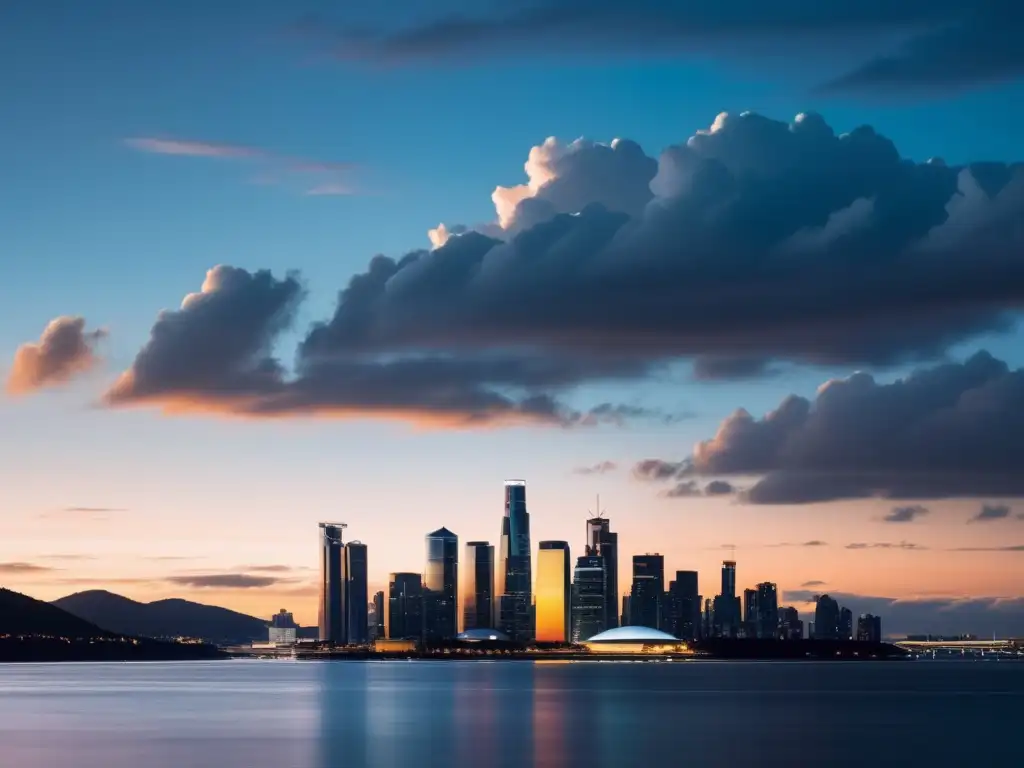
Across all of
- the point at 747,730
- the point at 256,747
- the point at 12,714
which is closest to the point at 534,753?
the point at 256,747

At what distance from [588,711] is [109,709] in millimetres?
59417

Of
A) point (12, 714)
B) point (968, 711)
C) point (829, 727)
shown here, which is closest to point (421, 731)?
point (829, 727)

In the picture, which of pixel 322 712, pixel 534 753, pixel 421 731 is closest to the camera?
pixel 534 753

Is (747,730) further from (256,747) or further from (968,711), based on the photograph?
(968,711)

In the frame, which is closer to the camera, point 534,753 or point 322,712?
point 534,753

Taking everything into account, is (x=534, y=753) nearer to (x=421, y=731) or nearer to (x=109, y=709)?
(x=421, y=731)

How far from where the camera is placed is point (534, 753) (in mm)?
114438

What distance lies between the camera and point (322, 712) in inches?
6841

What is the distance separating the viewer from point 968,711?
186m

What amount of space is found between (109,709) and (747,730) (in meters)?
88.1

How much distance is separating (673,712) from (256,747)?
216ft

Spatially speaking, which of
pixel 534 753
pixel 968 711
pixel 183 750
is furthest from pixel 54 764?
pixel 968 711

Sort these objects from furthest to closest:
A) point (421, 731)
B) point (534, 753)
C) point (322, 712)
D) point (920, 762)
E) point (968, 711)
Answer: point (968, 711), point (322, 712), point (421, 731), point (534, 753), point (920, 762)

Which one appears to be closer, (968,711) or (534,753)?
(534,753)
